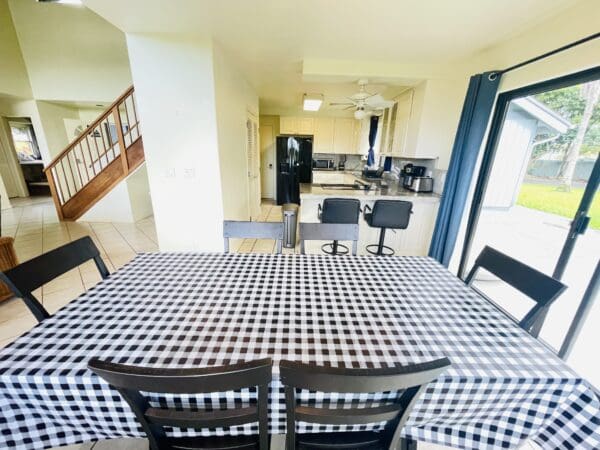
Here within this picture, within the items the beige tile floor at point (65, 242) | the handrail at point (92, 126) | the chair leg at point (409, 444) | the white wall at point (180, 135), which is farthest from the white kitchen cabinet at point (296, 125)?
the chair leg at point (409, 444)

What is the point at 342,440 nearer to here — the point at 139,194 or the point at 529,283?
the point at 529,283

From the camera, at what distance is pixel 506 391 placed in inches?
30.4

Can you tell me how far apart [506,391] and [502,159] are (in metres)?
2.52

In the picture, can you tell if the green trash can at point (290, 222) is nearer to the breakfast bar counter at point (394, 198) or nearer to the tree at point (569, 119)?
the breakfast bar counter at point (394, 198)

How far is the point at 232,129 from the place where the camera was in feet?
10.3

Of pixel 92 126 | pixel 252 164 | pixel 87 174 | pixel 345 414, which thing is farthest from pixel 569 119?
pixel 87 174

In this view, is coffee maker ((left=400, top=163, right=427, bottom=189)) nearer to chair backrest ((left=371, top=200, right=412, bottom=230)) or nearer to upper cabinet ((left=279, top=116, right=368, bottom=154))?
chair backrest ((left=371, top=200, right=412, bottom=230))

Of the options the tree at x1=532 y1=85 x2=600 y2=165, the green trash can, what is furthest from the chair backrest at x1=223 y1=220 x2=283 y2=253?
the tree at x1=532 y1=85 x2=600 y2=165

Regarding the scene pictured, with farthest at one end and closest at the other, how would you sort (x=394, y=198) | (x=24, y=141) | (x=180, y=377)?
1. (x=24, y=141)
2. (x=394, y=198)
3. (x=180, y=377)

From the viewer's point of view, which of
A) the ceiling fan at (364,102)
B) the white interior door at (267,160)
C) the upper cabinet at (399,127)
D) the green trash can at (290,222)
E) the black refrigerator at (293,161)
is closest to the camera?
the ceiling fan at (364,102)

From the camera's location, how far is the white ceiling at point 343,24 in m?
1.74

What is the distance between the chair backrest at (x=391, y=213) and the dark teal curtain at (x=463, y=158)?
468mm

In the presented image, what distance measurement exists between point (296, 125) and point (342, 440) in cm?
608

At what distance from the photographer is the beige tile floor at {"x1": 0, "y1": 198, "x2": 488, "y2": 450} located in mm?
1903
